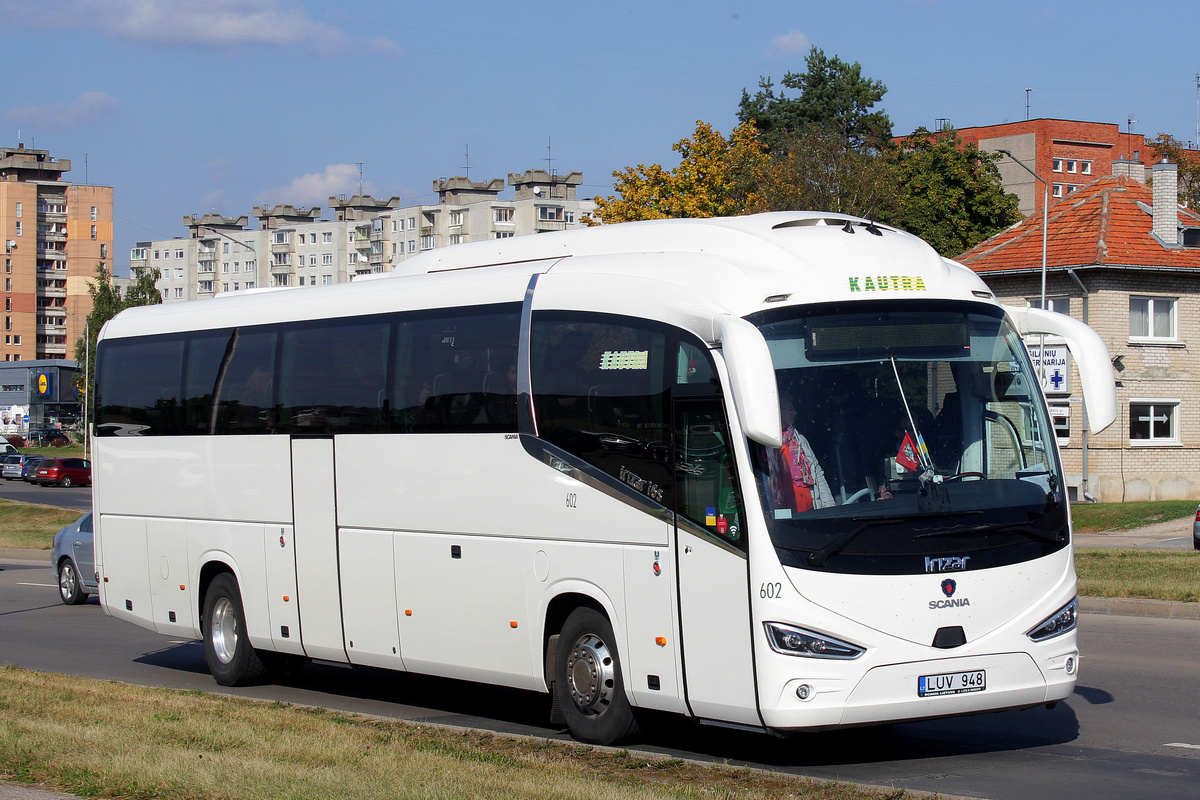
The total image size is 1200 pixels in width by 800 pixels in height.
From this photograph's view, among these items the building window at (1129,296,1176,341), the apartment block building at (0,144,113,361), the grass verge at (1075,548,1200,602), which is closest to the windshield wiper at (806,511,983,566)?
the grass verge at (1075,548,1200,602)

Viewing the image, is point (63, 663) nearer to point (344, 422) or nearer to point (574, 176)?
point (344, 422)

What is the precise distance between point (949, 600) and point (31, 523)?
37465mm

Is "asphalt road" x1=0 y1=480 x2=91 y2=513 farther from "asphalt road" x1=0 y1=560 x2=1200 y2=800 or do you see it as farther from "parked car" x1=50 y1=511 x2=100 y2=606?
"asphalt road" x1=0 y1=560 x2=1200 y2=800

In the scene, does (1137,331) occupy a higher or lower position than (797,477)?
higher

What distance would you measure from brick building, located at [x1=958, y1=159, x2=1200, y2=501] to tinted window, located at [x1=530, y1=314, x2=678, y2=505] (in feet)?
107

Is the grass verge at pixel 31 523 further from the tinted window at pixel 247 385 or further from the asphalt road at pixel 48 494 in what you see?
the tinted window at pixel 247 385

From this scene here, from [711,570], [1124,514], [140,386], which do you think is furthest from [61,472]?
[711,570]

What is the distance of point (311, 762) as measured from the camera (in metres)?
8.35

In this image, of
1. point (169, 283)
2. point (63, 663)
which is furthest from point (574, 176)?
point (63, 663)

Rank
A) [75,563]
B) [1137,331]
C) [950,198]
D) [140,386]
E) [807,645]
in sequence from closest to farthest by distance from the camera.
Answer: [807,645] < [140,386] < [75,563] < [1137,331] < [950,198]

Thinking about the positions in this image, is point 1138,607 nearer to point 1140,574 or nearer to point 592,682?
point 1140,574

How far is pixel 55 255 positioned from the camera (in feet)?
541

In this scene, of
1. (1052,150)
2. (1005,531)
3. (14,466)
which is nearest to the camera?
(1005,531)

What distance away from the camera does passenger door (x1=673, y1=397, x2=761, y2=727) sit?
27.1 ft
